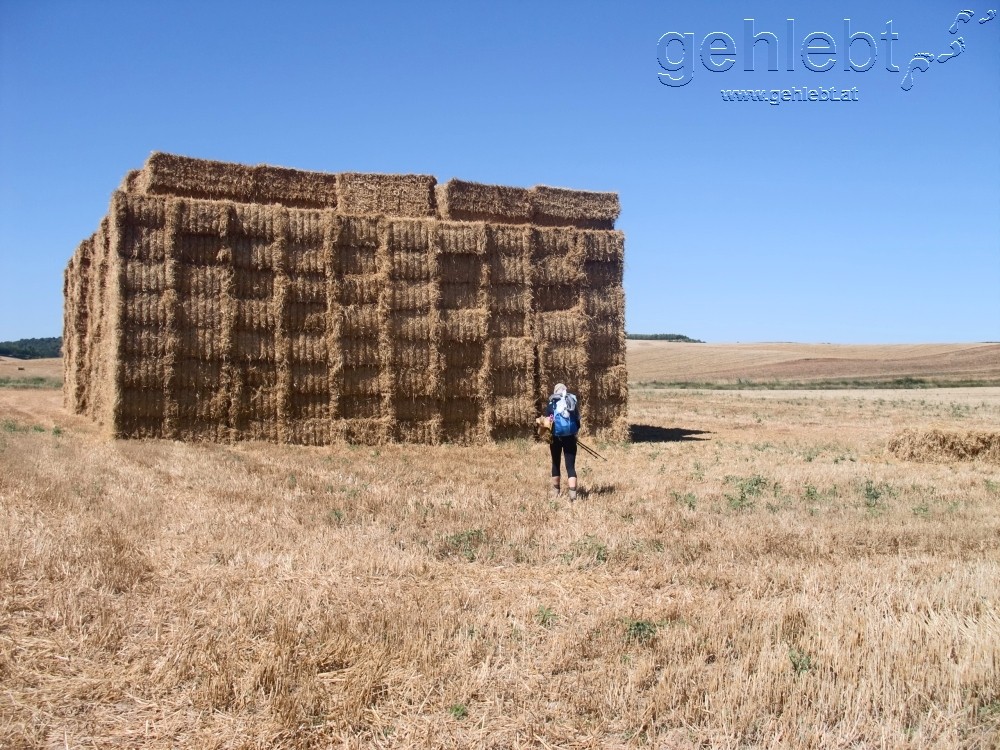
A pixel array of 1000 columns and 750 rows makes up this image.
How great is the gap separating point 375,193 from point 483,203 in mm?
2538

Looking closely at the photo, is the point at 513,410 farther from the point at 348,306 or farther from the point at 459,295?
the point at 348,306

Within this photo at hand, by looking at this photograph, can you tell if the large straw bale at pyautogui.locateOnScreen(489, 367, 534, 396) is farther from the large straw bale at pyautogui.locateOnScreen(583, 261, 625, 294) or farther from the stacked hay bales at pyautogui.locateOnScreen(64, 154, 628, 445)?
the large straw bale at pyautogui.locateOnScreen(583, 261, 625, 294)

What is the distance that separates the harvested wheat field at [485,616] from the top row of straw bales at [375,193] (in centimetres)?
851

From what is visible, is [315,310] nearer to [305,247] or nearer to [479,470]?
[305,247]

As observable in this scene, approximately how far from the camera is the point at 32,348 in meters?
119

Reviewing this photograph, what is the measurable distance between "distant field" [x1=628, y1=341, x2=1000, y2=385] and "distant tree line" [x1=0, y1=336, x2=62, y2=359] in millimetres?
69886

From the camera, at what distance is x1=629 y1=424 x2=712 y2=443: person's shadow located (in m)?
21.8

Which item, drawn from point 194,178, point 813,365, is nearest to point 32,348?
point 813,365

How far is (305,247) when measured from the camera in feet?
60.5

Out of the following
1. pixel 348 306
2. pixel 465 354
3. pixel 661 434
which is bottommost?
pixel 661 434

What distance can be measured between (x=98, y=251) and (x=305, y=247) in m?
5.72

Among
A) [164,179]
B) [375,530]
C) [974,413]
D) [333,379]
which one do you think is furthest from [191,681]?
[974,413]

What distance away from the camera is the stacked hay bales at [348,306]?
17469mm

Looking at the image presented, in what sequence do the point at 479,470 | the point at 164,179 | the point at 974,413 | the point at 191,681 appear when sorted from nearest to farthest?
the point at 191,681
the point at 479,470
the point at 164,179
the point at 974,413
